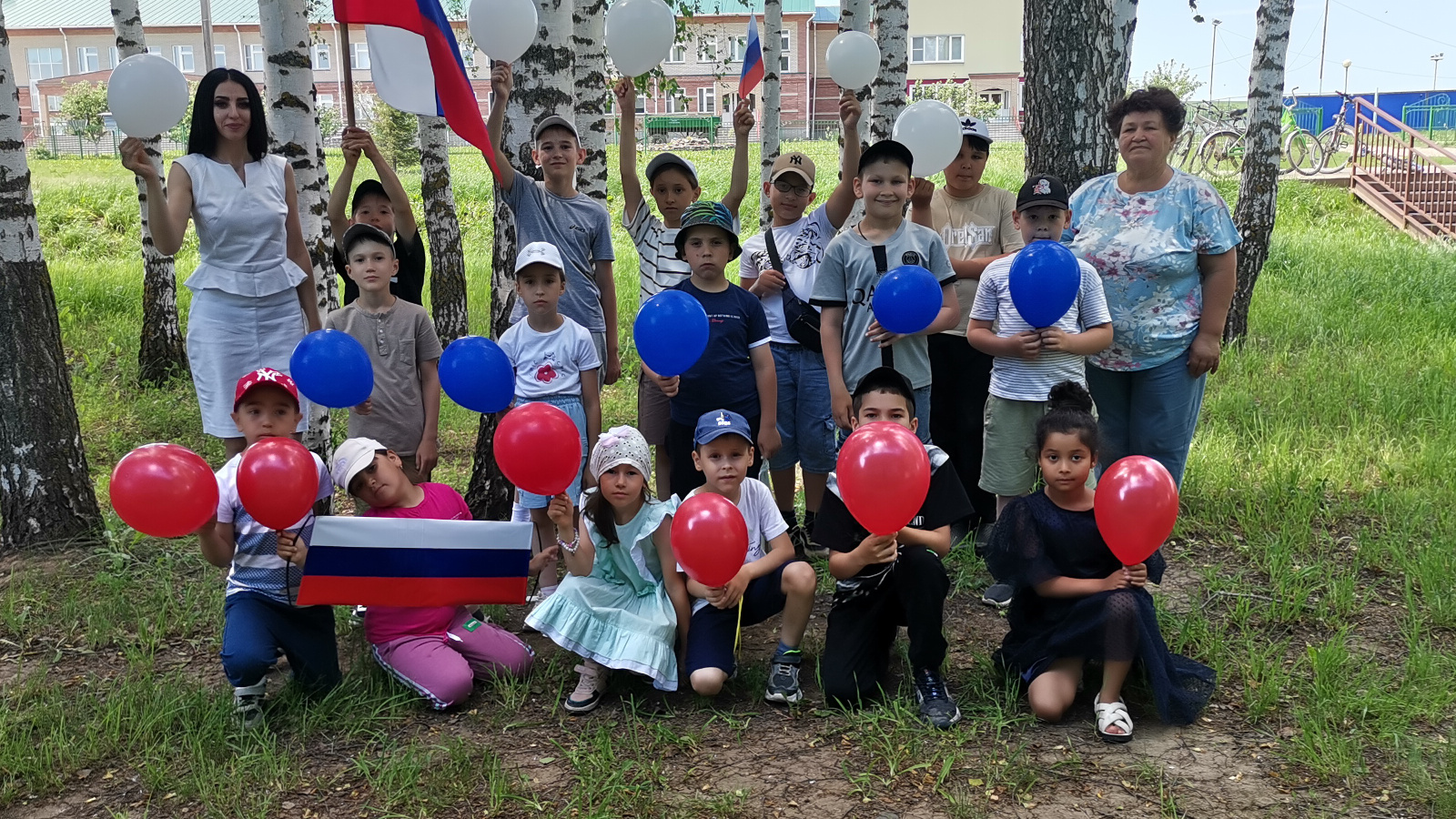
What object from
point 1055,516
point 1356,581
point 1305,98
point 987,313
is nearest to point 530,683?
point 1055,516

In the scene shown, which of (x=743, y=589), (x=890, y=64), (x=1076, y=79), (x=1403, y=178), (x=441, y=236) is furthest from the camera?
(x=1403, y=178)

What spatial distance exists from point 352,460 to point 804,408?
1.75 metres

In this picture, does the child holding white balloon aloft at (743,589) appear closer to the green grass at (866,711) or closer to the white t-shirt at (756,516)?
the white t-shirt at (756,516)

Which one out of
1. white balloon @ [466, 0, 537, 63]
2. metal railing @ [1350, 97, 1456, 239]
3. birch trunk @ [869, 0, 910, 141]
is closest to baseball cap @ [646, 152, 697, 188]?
white balloon @ [466, 0, 537, 63]

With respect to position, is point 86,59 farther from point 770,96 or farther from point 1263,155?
point 1263,155

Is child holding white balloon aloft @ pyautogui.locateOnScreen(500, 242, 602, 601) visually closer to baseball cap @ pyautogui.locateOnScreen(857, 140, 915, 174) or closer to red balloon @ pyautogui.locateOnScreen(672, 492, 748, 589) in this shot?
red balloon @ pyautogui.locateOnScreen(672, 492, 748, 589)

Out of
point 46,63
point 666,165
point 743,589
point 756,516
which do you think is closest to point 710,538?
point 743,589

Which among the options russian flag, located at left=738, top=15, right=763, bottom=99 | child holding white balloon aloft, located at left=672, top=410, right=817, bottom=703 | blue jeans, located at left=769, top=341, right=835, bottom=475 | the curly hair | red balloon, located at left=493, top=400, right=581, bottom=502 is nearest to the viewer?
red balloon, located at left=493, top=400, right=581, bottom=502

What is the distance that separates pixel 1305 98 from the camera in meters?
28.5

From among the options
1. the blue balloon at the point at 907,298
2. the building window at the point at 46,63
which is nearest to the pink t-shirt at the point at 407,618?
the blue balloon at the point at 907,298

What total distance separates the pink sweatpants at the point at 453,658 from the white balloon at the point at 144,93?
2.06 metres

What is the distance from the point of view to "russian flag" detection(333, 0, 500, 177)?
3.64 meters

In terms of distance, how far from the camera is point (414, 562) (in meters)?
3.23

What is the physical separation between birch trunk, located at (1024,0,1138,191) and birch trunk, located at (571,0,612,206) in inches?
87.8
